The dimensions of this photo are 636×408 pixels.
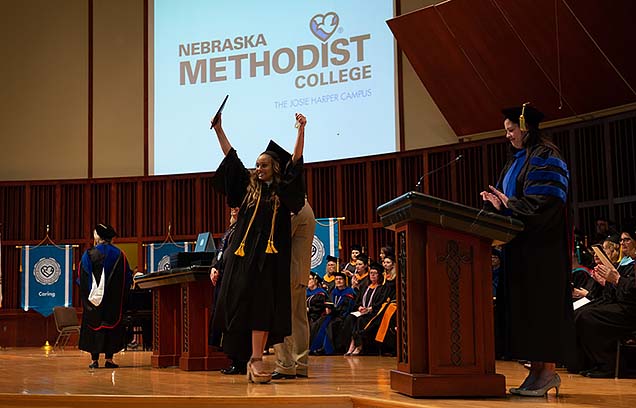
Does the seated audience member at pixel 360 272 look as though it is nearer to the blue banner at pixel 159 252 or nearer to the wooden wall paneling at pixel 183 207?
the blue banner at pixel 159 252

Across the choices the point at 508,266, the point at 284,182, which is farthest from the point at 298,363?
the point at 508,266

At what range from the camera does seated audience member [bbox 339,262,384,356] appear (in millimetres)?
9148

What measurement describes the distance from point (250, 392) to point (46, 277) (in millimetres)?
9854

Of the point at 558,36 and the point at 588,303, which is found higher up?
the point at 558,36

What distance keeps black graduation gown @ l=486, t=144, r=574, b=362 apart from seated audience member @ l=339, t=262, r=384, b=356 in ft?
16.9

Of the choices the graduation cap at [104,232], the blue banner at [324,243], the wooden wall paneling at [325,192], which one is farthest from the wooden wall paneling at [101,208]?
the graduation cap at [104,232]

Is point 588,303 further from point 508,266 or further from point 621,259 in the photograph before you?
point 508,266

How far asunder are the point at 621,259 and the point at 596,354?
960mm

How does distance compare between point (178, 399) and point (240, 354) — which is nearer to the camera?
point (178, 399)

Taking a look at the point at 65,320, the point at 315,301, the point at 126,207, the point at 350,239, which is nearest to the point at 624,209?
the point at 315,301

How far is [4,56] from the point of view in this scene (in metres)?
14.4

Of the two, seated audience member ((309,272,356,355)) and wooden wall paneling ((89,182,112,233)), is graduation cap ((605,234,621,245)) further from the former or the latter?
wooden wall paneling ((89,182,112,233))

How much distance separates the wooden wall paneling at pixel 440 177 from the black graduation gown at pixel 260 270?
6.94 meters

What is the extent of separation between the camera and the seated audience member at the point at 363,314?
9.15 meters
